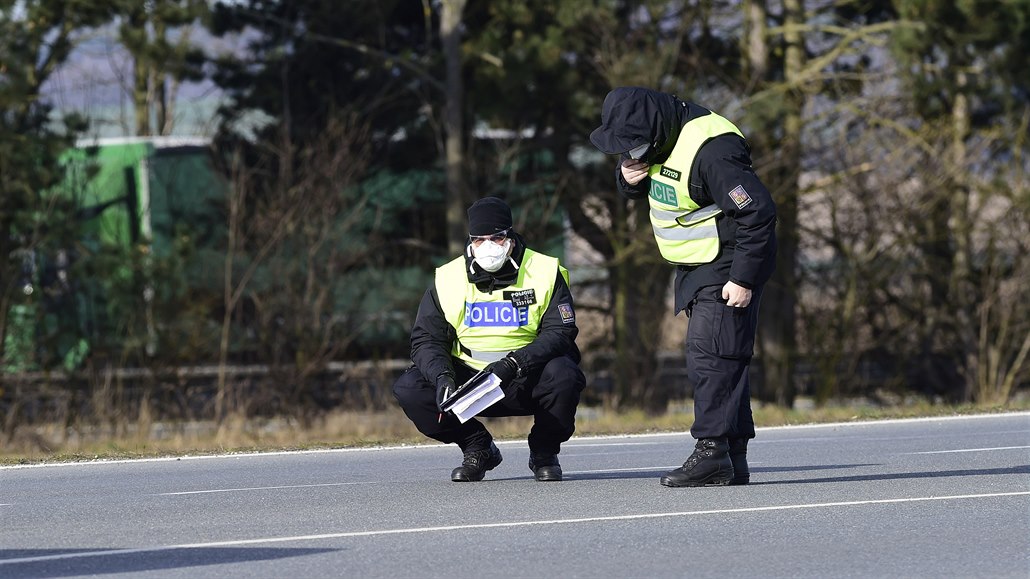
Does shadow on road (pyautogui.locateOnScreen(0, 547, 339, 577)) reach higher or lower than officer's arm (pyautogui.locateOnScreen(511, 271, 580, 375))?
lower

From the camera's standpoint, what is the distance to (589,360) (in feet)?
89.9

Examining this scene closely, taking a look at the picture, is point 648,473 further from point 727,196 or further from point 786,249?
point 786,249

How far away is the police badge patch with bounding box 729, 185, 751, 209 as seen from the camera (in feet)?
26.3

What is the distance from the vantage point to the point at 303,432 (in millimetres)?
19516

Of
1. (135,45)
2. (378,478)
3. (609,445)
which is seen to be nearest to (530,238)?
(135,45)

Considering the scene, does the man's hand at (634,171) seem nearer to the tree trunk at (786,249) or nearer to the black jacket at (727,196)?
the black jacket at (727,196)

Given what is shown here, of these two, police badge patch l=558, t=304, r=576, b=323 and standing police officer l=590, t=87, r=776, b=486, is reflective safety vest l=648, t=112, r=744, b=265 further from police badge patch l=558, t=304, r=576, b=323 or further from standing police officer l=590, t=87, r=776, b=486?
police badge patch l=558, t=304, r=576, b=323

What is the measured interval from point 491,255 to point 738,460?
1669 millimetres

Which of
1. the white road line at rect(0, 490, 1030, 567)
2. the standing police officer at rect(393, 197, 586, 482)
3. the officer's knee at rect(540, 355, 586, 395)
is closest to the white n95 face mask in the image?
the standing police officer at rect(393, 197, 586, 482)

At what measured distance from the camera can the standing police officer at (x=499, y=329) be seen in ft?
28.7

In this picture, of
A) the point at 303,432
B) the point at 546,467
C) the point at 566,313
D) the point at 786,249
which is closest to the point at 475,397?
the point at 566,313

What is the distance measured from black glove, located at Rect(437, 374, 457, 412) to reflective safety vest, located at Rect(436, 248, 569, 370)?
1.08 ft

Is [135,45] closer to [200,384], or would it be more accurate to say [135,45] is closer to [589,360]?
[200,384]

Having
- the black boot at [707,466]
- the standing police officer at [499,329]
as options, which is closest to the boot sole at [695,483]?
the black boot at [707,466]
